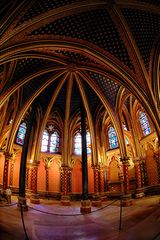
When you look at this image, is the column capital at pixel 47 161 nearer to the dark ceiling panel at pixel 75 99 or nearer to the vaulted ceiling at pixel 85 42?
the dark ceiling panel at pixel 75 99

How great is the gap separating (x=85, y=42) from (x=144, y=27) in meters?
3.27

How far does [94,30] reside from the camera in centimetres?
1130

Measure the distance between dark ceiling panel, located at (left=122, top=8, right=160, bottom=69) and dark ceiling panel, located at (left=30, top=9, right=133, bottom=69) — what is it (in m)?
0.85

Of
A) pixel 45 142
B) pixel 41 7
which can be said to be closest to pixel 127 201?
pixel 45 142

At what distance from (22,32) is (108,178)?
13264mm

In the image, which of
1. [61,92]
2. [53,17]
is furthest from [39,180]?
[53,17]

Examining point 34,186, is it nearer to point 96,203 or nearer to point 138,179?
point 96,203

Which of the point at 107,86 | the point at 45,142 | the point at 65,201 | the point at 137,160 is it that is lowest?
the point at 65,201

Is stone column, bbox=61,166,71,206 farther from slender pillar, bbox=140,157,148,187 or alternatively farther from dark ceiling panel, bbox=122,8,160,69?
dark ceiling panel, bbox=122,8,160,69

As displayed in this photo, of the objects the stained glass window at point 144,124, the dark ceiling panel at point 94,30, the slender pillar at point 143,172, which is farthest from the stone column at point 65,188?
the dark ceiling panel at point 94,30

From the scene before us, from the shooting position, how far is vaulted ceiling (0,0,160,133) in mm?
9281

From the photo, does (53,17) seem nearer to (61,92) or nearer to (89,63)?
(89,63)

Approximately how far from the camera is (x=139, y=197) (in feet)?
45.8

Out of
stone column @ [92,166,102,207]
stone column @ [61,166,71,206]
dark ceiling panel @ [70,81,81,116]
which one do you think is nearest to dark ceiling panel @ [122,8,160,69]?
dark ceiling panel @ [70,81,81,116]
